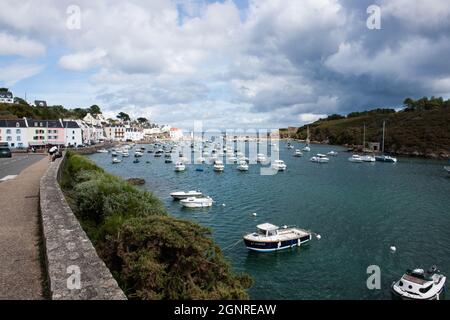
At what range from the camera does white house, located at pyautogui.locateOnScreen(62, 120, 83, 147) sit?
365ft

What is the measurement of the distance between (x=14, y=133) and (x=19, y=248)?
97.4 metres

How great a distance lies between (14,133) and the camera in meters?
92.4

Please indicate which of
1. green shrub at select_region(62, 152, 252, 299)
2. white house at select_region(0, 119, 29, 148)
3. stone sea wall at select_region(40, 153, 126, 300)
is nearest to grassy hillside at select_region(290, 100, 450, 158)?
green shrub at select_region(62, 152, 252, 299)

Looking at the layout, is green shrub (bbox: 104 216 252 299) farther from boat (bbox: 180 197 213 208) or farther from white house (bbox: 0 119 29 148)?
white house (bbox: 0 119 29 148)

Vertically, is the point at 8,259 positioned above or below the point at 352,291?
above

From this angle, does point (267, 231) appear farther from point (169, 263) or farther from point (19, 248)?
point (19, 248)

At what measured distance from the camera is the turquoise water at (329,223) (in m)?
20.8

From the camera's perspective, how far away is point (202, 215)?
35.4 meters

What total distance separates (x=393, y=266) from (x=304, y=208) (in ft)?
53.3

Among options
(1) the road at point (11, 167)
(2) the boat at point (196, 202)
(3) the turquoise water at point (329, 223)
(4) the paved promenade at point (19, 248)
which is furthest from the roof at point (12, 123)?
(4) the paved promenade at point (19, 248)

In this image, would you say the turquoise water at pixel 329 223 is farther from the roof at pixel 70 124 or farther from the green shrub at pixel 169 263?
the roof at pixel 70 124

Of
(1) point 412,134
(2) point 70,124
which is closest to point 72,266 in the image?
(2) point 70,124
